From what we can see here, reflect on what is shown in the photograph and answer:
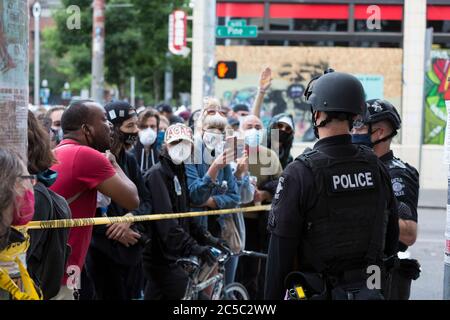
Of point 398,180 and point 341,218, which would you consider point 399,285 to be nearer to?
point 398,180

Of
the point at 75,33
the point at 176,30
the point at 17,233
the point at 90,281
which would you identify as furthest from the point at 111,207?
the point at 75,33

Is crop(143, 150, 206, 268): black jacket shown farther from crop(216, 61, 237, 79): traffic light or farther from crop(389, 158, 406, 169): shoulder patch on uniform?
crop(216, 61, 237, 79): traffic light

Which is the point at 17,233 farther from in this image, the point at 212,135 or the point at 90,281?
the point at 212,135

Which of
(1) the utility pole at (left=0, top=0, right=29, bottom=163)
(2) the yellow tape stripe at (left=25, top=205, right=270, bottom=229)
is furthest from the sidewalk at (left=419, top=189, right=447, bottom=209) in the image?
(1) the utility pole at (left=0, top=0, right=29, bottom=163)

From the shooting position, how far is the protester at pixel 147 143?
8.63 metres

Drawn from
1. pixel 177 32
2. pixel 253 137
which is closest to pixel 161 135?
pixel 253 137

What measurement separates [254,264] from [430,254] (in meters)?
4.33

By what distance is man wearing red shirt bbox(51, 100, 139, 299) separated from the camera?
15.1 ft

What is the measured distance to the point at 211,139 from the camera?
6.86m

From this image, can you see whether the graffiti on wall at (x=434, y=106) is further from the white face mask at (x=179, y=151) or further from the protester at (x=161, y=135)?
the white face mask at (x=179, y=151)

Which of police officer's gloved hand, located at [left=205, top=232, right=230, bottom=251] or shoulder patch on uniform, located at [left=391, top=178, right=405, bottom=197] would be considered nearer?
shoulder patch on uniform, located at [left=391, top=178, right=405, bottom=197]

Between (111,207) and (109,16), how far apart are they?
26160 mm

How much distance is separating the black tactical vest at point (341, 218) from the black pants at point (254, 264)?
13.5 ft

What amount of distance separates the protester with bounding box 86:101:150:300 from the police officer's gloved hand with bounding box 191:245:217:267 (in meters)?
0.43
